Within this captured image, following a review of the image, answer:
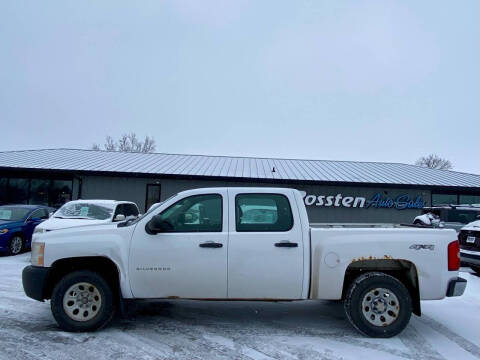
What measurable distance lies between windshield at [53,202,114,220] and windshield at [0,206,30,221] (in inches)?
84.4

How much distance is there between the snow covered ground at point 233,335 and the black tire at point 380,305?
5.8 inches

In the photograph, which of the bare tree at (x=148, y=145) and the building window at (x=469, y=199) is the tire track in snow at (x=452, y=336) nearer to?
the building window at (x=469, y=199)

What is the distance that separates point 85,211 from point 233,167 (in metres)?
10.4

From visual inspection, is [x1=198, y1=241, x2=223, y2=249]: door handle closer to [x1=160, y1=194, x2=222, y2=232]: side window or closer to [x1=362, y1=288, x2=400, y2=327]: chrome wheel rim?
[x1=160, y1=194, x2=222, y2=232]: side window

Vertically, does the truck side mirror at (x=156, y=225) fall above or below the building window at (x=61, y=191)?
below

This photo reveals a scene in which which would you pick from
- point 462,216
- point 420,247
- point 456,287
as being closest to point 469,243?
point 462,216

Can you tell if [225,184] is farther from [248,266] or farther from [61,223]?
[248,266]

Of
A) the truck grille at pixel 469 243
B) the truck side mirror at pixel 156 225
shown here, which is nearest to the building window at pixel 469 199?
the truck grille at pixel 469 243

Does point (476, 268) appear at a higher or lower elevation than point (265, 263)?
lower

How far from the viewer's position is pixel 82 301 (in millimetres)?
4496

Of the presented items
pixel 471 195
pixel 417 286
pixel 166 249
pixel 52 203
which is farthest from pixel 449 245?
pixel 52 203

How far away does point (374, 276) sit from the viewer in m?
4.48

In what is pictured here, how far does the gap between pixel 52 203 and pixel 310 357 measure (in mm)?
17623

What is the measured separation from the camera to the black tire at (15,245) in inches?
408
